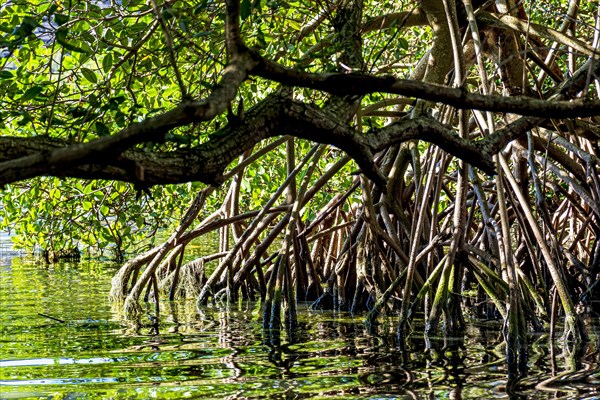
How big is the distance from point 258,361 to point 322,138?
7.95 feet

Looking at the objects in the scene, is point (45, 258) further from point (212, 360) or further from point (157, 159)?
point (157, 159)

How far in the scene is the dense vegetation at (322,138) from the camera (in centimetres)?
313

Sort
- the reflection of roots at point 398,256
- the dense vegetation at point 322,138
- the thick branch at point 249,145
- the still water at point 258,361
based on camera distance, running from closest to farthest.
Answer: the thick branch at point 249,145 → the dense vegetation at point 322,138 → the still water at point 258,361 → the reflection of roots at point 398,256

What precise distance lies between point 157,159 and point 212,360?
111 inches

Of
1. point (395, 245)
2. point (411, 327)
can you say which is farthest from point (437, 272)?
point (395, 245)

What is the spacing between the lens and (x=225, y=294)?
857 cm

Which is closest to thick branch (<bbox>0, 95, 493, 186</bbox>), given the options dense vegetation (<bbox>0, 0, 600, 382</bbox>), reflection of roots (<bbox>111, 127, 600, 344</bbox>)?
dense vegetation (<bbox>0, 0, 600, 382</bbox>)

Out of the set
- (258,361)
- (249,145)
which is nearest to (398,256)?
(258,361)

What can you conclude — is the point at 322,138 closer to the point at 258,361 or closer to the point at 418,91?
the point at 418,91

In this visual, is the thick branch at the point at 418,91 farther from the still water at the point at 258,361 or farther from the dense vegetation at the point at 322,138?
the still water at the point at 258,361

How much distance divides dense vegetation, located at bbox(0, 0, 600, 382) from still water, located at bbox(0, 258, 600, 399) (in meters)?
0.27

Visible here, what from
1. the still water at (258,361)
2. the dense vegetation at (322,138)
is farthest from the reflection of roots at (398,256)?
the still water at (258,361)

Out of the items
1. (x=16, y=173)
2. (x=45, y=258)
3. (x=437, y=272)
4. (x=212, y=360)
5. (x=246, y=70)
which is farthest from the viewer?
(x=45, y=258)

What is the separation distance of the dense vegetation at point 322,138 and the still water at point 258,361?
10.8 inches
